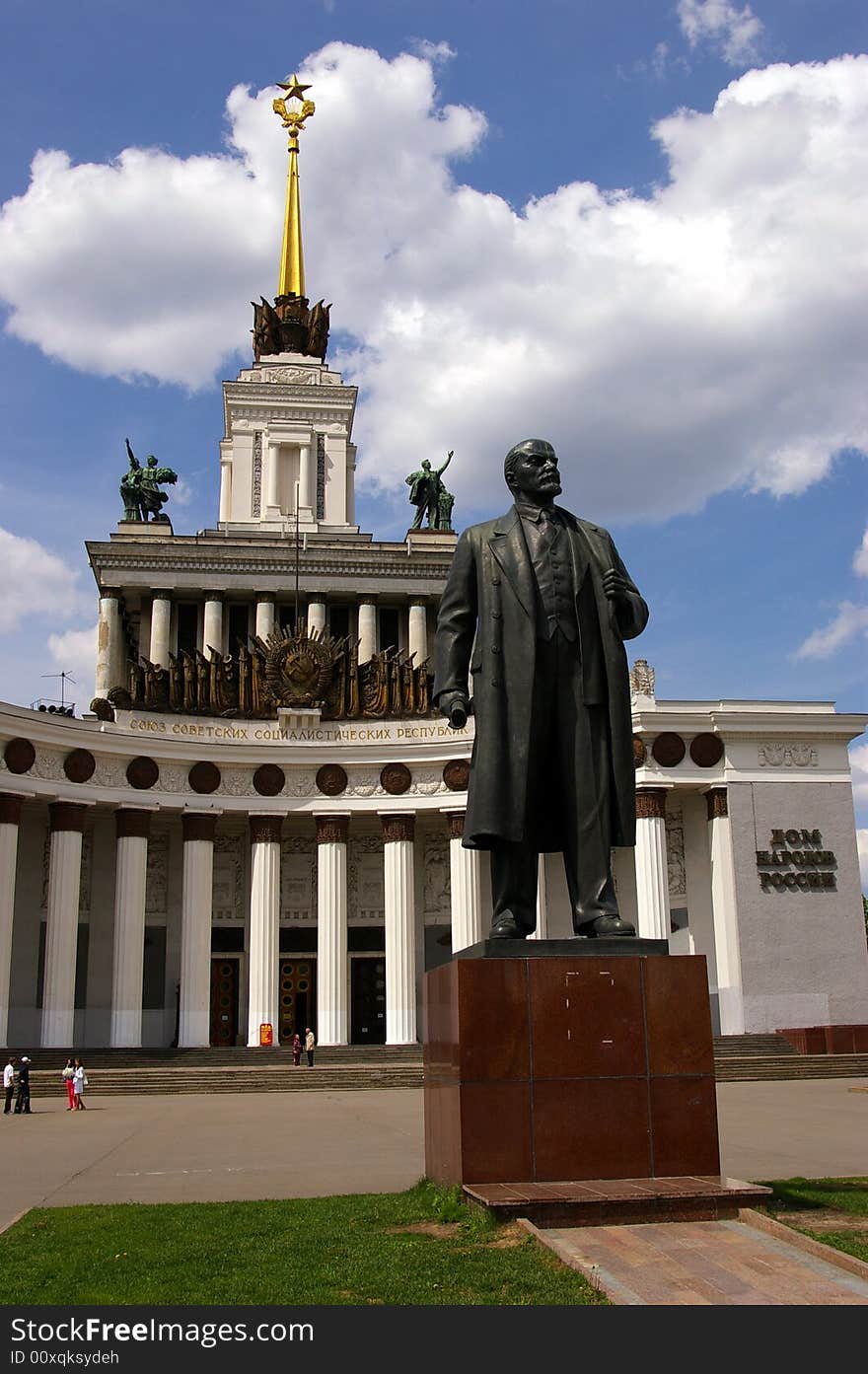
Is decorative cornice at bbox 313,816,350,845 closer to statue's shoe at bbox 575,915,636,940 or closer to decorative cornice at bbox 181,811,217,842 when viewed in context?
decorative cornice at bbox 181,811,217,842

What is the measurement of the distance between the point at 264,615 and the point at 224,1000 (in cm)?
1706

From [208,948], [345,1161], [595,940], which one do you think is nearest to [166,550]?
[208,948]

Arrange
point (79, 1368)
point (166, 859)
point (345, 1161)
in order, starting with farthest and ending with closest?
point (166, 859)
point (345, 1161)
point (79, 1368)

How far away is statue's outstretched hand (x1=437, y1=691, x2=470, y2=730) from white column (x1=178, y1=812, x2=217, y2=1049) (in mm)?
29588

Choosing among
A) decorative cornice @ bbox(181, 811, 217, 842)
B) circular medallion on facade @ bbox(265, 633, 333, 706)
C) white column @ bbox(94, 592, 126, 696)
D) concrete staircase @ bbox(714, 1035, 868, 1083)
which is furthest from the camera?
white column @ bbox(94, 592, 126, 696)

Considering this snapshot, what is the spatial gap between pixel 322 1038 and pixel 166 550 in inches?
897

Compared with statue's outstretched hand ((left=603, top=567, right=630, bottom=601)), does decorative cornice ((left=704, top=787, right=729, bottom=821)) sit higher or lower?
higher

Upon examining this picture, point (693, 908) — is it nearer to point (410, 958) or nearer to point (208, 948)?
point (410, 958)

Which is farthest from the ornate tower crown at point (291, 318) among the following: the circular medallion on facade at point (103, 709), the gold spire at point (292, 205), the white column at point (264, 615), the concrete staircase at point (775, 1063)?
the concrete staircase at point (775, 1063)

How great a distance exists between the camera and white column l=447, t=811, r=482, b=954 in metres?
37.4

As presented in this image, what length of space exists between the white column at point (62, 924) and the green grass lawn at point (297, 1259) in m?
26.6

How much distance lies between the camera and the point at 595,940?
8.21 m

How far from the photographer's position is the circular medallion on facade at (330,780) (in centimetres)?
3950

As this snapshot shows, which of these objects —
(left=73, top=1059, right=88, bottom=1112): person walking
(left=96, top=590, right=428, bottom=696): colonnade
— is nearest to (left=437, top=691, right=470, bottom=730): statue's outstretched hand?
(left=73, top=1059, right=88, bottom=1112): person walking
